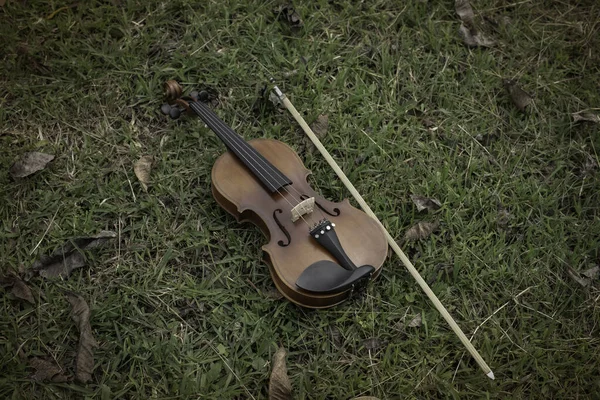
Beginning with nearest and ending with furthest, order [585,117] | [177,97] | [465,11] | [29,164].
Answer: [29,164], [177,97], [585,117], [465,11]

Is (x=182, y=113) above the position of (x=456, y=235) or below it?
above

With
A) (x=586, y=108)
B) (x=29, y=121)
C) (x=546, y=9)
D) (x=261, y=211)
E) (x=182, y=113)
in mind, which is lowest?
(x=586, y=108)

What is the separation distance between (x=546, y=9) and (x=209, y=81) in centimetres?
226

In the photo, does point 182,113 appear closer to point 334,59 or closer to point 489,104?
point 334,59

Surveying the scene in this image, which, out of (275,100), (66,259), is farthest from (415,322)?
(66,259)

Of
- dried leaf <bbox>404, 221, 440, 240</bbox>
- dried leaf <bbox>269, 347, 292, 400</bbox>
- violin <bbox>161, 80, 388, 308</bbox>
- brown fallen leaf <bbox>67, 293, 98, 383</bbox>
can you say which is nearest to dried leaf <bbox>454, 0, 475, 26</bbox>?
dried leaf <bbox>404, 221, 440, 240</bbox>

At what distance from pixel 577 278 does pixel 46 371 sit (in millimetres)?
2493

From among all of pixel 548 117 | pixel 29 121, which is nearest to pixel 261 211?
pixel 29 121

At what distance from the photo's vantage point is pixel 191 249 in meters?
2.82

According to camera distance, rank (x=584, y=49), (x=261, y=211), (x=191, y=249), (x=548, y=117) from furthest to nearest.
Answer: (x=584, y=49) → (x=548, y=117) → (x=191, y=249) → (x=261, y=211)

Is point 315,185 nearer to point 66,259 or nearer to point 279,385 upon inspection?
point 279,385

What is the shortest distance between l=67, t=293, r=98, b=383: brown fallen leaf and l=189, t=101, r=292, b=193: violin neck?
0.98 m

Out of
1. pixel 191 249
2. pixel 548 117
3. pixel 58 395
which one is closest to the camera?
pixel 58 395

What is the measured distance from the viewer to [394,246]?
2666mm
